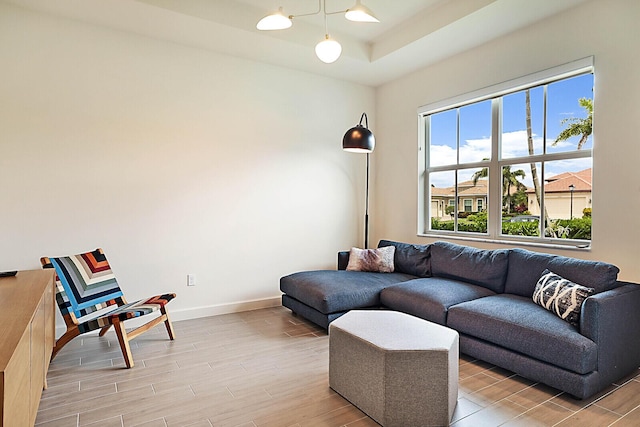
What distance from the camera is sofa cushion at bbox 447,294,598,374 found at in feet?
7.60

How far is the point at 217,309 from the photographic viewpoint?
424 cm

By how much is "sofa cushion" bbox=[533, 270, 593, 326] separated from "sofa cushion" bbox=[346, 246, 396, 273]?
5.56 ft

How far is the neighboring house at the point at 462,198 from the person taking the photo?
14.1 ft

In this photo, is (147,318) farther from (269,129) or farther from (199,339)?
(269,129)

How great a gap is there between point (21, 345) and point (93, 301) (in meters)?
2.00

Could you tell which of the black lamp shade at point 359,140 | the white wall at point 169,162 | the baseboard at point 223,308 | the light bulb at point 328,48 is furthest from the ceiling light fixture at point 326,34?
the baseboard at point 223,308

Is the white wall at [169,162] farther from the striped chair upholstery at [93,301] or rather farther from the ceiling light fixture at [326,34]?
the ceiling light fixture at [326,34]

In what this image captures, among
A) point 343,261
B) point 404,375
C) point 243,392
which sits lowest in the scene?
→ point 243,392

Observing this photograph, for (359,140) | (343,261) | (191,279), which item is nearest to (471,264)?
(343,261)

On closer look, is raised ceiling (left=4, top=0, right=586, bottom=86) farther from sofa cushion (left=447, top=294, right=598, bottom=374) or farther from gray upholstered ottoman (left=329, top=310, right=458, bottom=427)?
gray upholstered ottoman (left=329, top=310, right=458, bottom=427)

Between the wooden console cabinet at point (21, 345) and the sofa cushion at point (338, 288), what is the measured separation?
2.09m

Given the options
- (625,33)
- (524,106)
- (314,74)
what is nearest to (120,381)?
(314,74)

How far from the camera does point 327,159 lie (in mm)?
5043

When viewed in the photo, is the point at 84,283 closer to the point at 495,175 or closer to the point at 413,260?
the point at 413,260
